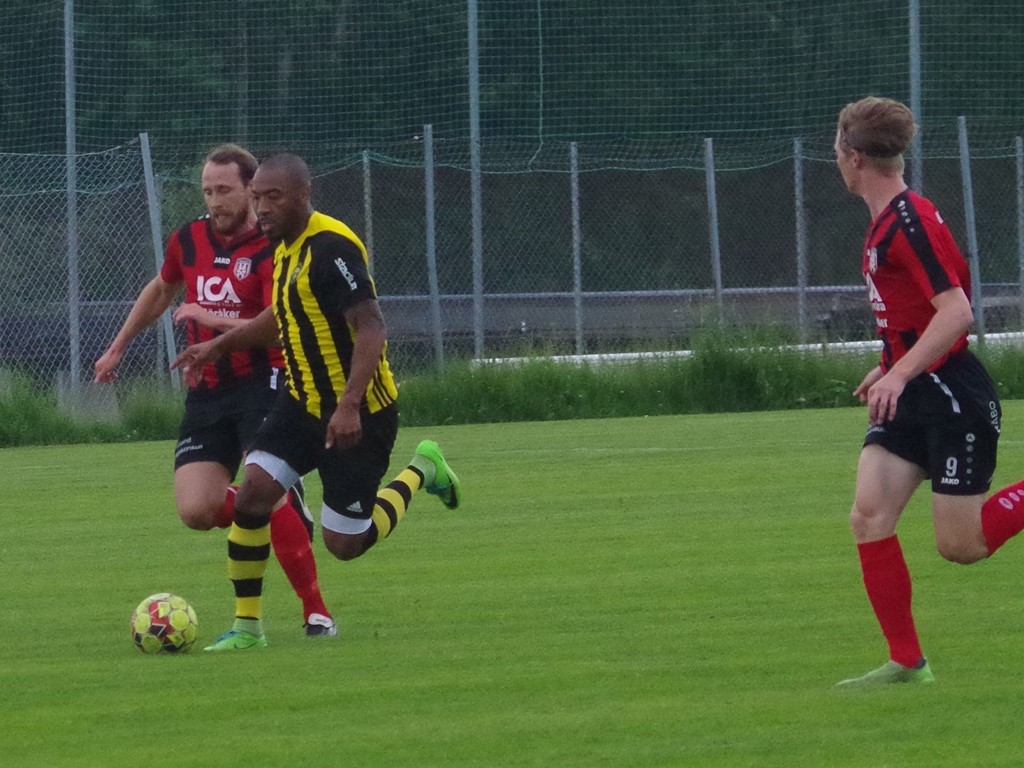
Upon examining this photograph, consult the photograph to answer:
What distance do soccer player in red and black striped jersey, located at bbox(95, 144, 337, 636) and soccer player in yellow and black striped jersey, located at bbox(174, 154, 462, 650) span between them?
0.41 m

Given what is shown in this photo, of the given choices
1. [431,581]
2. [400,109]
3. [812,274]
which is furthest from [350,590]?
[400,109]

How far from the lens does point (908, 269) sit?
5957mm

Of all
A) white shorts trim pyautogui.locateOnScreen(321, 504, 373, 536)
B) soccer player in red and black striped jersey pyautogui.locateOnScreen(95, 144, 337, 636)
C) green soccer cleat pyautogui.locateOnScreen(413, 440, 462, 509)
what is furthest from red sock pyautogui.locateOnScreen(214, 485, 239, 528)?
green soccer cleat pyautogui.locateOnScreen(413, 440, 462, 509)

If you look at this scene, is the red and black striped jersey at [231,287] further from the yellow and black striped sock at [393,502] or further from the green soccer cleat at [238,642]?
the green soccer cleat at [238,642]

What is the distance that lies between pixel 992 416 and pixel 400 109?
19.5 meters

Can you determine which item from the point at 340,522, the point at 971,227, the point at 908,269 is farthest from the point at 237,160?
the point at 971,227

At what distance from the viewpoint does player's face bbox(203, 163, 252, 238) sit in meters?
7.93

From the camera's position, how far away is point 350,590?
8914 millimetres

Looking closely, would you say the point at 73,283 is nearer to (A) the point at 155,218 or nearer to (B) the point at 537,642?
(A) the point at 155,218

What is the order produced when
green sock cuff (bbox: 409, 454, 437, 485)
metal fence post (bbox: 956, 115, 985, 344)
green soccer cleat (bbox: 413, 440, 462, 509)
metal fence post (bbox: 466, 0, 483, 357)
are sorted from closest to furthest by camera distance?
green sock cuff (bbox: 409, 454, 437, 485)
green soccer cleat (bbox: 413, 440, 462, 509)
metal fence post (bbox: 466, 0, 483, 357)
metal fence post (bbox: 956, 115, 985, 344)

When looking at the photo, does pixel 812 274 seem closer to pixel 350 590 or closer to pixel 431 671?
pixel 350 590

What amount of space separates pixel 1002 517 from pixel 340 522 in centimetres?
253

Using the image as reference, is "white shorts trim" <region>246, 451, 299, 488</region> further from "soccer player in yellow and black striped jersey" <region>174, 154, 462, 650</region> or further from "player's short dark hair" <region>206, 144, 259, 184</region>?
"player's short dark hair" <region>206, 144, 259, 184</region>

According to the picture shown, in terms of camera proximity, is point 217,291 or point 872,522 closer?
point 872,522
